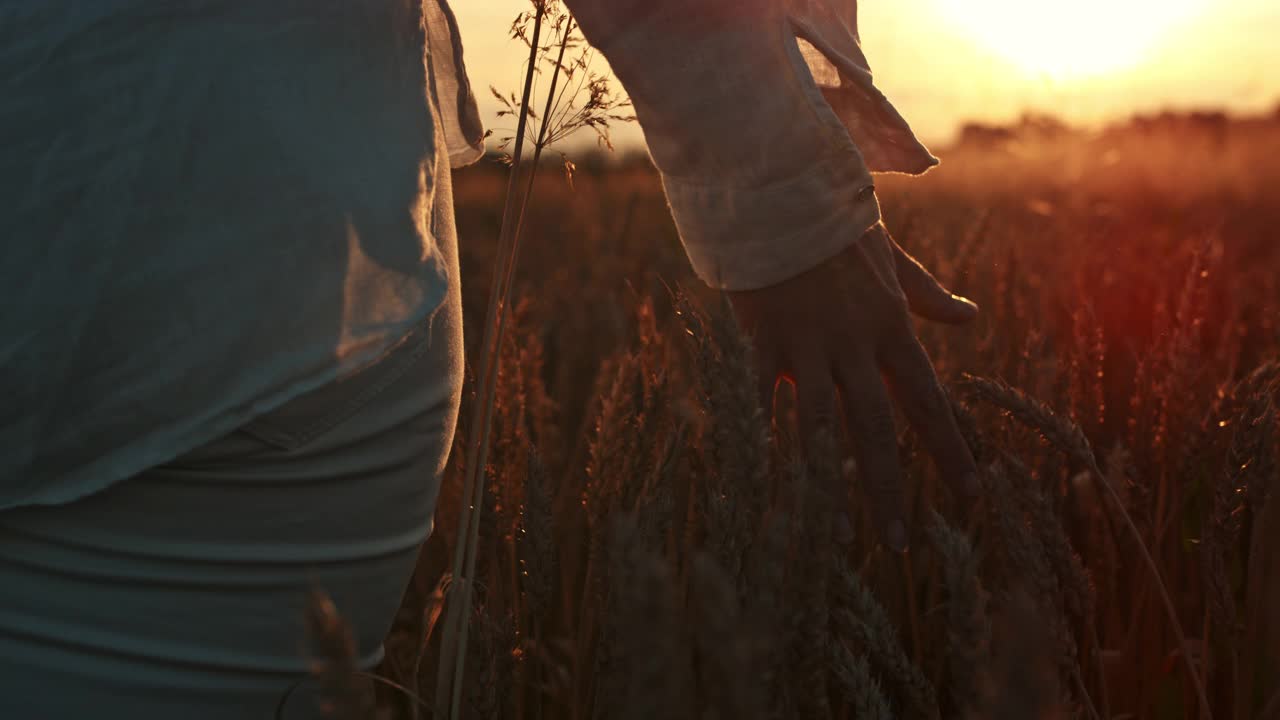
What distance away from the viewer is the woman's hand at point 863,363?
3.42ft

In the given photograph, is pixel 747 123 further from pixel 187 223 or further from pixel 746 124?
pixel 187 223

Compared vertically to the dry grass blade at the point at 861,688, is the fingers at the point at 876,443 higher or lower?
higher

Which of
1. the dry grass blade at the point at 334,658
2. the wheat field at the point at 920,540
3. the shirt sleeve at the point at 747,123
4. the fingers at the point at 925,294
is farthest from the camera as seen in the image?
the fingers at the point at 925,294

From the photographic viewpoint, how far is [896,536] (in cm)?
105

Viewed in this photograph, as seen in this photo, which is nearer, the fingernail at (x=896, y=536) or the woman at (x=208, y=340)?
the woman at (x=208, y=340)

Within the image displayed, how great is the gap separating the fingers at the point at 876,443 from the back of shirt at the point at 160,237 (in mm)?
500

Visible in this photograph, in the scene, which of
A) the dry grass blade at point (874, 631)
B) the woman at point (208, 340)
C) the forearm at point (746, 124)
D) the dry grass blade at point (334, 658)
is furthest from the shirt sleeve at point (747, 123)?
the dry grass blade at point (334, 658)

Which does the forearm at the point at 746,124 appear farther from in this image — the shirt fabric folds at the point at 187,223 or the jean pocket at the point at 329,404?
the jean pocket at the point at 329,404

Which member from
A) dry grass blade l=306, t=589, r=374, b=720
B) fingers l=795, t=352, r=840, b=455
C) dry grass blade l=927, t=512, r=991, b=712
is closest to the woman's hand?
fingers l=795, t=352, r=840, b=455

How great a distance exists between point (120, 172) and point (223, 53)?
0.39 ft

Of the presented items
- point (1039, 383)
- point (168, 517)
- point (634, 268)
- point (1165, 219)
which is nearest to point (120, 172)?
point (168, 517)

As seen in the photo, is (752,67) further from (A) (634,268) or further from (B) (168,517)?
(A) (634,268)

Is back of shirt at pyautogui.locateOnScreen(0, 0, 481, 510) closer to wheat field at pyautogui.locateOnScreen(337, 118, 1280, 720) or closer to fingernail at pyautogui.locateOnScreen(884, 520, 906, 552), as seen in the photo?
wheat field at pyautogui.locateOnScreen(337, 118, 1280, 720)

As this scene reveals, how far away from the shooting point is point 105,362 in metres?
0.74
